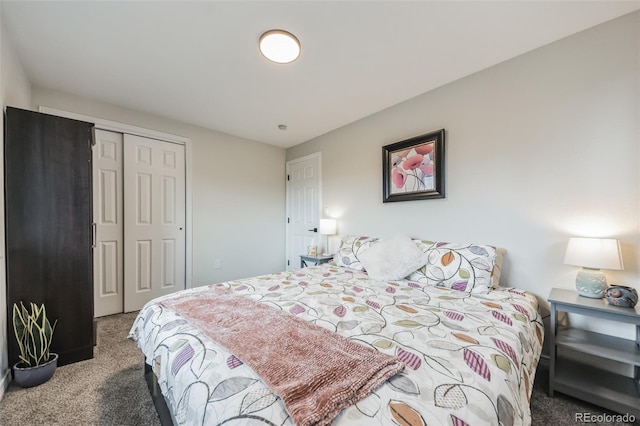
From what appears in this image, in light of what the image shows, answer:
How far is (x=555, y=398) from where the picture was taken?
160 centimetres

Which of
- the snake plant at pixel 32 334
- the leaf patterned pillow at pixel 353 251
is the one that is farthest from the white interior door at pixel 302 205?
the snake plant at pixel 32 334

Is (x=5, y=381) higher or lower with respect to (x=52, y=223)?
lower

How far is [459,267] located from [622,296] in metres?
0.85

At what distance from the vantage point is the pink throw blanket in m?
0.72

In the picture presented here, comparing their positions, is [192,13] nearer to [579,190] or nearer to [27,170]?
[27,170]

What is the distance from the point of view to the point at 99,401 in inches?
61.6

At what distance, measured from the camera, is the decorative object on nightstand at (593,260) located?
152 cm

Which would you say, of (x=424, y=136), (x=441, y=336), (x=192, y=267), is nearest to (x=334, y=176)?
(x=424, y=136)

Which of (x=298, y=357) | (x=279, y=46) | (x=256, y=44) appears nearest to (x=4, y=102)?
(x=256, y=44)

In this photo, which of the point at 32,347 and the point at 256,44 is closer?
the point at 32,347

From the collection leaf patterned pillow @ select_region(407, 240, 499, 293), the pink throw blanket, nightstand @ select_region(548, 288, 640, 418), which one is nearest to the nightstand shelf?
nightstand @ select_region(548, 288, 640, 418)

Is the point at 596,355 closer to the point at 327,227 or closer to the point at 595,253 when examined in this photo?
the point at 595,253

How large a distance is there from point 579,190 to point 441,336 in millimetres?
1622

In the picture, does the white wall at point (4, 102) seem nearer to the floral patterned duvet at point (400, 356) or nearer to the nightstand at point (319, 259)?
the floral patterned duvet at point (400, 356)
